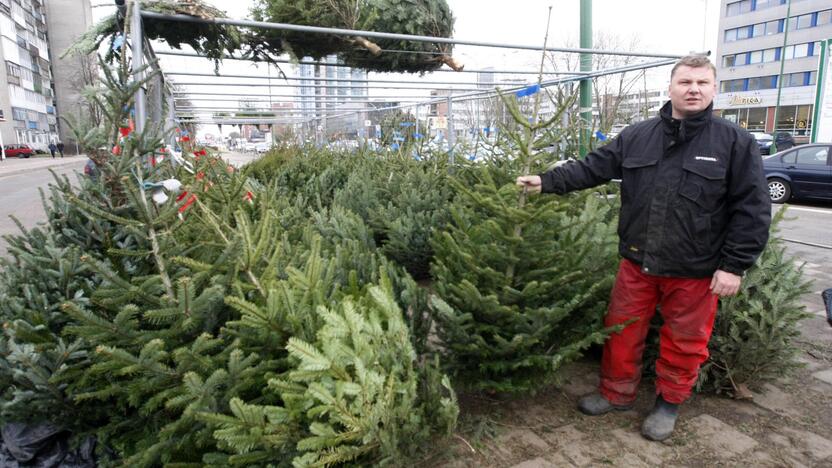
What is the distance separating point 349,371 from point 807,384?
3.11 metres

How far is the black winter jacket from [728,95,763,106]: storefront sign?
66.4m

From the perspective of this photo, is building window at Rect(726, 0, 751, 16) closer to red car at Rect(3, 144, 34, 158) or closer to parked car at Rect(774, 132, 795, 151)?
parked car at Rect(774, 132, 795, 151)

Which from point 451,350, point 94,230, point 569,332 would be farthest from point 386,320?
point 94,230

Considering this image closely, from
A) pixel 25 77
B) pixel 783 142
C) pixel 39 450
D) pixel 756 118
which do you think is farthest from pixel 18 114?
pixel 756 118

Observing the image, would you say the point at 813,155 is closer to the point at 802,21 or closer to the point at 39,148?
the point at 802,21

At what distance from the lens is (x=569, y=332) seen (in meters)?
2.76

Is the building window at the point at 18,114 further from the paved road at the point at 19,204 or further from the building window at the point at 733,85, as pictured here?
the building window at the point at 733,85

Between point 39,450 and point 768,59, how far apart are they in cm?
7234

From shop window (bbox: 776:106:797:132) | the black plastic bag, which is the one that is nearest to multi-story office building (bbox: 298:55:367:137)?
the black plastic bag

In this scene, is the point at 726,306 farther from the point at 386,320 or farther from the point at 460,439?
the point at 386,320

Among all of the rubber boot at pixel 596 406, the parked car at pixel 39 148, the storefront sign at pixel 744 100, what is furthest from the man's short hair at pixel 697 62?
the storefront sign at pixel 744 100

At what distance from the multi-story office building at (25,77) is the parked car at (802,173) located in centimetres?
5809

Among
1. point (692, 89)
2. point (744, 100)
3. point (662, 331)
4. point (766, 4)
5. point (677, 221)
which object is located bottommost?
point (662, 331)

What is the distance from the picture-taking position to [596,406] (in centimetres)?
285
